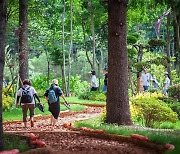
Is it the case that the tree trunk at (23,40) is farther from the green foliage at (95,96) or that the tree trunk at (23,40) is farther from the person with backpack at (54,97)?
the green foliage at (95,96)

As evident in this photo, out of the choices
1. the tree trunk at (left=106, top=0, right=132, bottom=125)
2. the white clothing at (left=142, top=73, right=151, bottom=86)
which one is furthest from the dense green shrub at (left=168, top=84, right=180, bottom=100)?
the tree trunk at (left=106, top=0, right=132, bottom=125)

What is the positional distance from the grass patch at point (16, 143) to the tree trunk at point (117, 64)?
3.69 m

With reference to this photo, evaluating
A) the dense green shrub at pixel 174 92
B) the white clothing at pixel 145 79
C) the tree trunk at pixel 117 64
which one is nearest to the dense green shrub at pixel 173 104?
the dense green shrub at pixel 174 92

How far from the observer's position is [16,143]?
26.4 ft

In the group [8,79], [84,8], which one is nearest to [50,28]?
[84,8]

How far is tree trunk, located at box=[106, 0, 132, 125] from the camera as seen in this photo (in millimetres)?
11633

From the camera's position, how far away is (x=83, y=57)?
155 feet

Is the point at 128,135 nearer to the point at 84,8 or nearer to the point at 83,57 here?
the point at 84,8

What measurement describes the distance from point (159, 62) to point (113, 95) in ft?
33.5

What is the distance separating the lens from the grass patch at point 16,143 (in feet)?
24.9

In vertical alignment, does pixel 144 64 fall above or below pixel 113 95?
above

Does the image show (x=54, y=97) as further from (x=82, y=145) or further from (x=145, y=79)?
(x=145, y=79)

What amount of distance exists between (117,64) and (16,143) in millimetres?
4496

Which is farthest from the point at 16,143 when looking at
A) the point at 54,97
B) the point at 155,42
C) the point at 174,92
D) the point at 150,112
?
the point at 155,42
